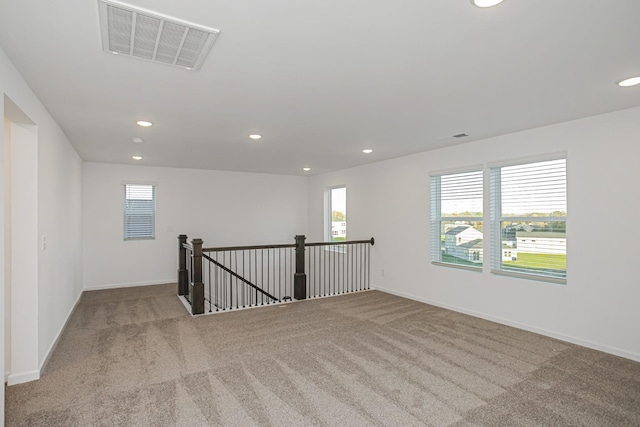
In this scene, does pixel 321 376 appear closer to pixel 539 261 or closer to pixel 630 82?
pixel 539 261

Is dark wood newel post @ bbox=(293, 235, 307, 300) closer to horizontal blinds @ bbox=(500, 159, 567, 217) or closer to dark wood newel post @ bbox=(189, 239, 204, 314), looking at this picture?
dark wood newel post @ bbox=(189, 239, 204, 314)

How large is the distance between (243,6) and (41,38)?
1302 mm

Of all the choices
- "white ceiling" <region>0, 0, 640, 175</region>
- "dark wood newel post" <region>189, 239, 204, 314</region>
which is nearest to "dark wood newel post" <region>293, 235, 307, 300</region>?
"dark wood newel post" <region>189, 239, 204, 314</region>

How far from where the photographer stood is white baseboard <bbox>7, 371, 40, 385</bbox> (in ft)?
9.30

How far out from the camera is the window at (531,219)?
3938 mm

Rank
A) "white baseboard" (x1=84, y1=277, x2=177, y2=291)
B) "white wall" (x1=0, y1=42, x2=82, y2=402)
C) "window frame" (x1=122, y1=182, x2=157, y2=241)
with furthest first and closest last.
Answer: "window frame" (x1=122, y1=182, x2=157, y2=241)
"white baseboard" (x1=84, y1=277, x2=177, y2=291)
"white wall" (x1=0, y1=42, x2=82, y2=402)

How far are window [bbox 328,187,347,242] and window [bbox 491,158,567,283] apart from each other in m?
3.46

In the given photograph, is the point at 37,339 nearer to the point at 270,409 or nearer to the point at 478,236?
the point at 270,409

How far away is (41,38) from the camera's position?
204 cm

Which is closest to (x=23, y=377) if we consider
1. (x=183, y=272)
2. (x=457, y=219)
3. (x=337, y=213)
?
(x=183, y=272)

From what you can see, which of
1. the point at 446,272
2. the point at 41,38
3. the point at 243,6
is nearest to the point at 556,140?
the point at 446,272

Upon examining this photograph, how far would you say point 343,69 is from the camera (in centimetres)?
246

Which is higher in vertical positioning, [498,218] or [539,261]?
[498,218]

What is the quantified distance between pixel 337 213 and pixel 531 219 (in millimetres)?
4346
